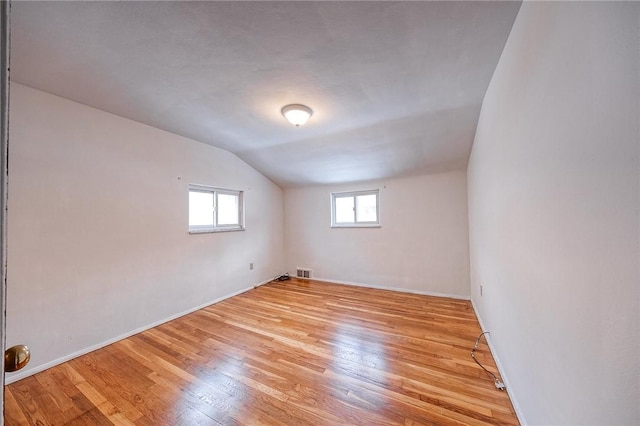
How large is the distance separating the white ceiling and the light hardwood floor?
226cm

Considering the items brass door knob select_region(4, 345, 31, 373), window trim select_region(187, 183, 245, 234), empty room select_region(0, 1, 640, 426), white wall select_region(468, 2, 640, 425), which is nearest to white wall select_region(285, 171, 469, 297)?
empty room select_region(0, 1, 640, 426)

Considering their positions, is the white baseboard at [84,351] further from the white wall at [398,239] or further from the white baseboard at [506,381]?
the white baseboard at [506,381]

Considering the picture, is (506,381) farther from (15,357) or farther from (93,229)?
(93,229)

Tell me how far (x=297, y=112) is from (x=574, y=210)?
202 centimetres

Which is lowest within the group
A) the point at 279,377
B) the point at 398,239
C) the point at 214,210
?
the point at 279,377

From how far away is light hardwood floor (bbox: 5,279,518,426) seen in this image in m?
1.44

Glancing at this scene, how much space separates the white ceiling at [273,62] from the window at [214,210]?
98 centimetres

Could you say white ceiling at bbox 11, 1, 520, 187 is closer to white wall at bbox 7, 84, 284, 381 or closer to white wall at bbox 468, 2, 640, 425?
white wall at bbox 7, 84, 284, 381

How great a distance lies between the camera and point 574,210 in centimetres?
78

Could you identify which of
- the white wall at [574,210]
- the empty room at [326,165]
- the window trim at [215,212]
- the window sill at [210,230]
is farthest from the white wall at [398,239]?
the white wall at [574,210]

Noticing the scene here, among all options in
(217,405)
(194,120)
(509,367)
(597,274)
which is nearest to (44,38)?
(194,120)

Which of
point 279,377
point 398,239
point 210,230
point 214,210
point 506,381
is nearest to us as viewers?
point 506,381

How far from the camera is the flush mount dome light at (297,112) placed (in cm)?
218

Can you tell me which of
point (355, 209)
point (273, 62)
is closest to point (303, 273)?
point (355, 209)
